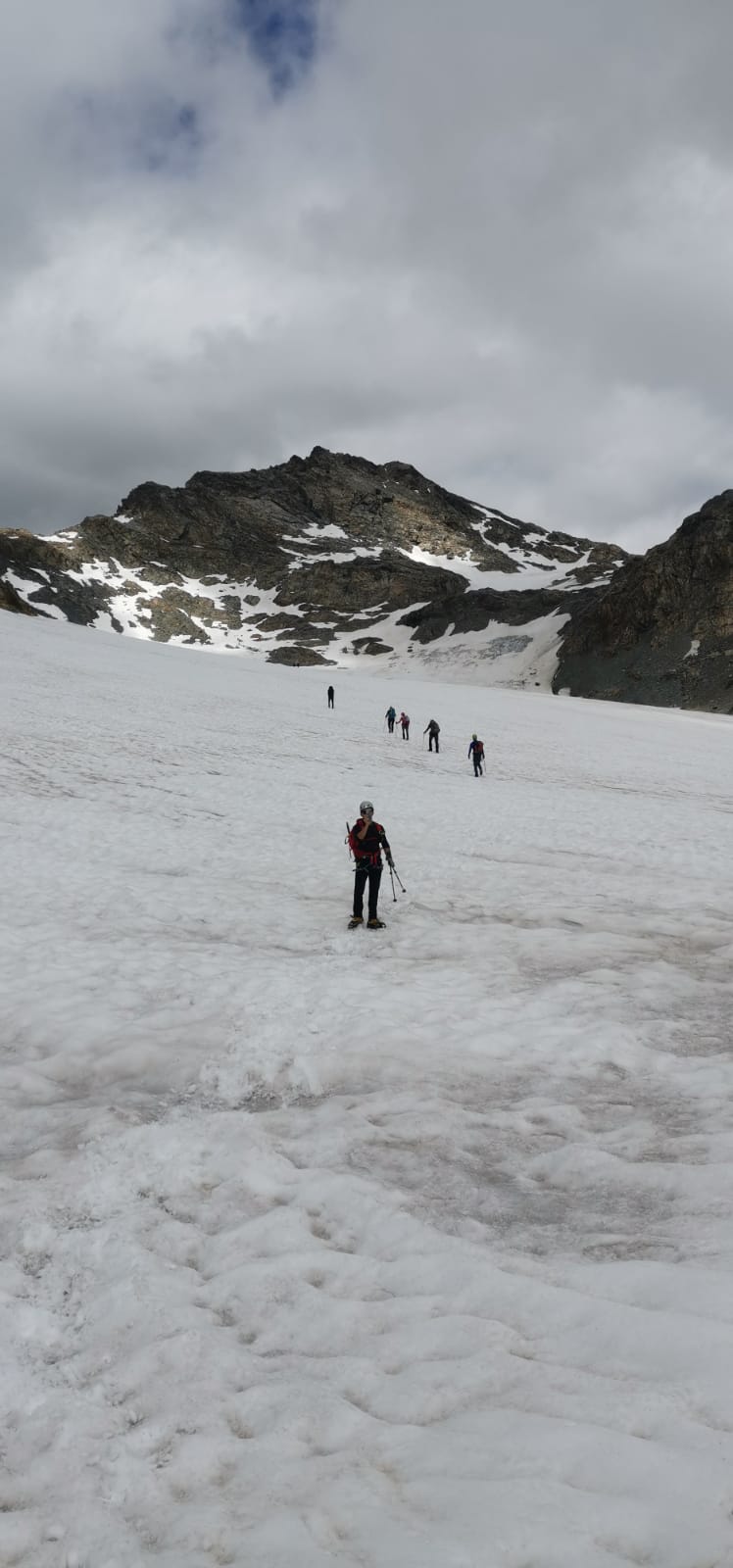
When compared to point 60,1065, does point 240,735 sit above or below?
above

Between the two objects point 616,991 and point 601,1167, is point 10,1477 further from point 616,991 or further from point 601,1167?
point 616,991

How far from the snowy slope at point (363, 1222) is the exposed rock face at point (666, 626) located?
91568 mm

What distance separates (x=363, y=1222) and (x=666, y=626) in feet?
365

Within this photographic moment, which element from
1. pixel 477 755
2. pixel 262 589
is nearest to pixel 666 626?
pixel 477 755

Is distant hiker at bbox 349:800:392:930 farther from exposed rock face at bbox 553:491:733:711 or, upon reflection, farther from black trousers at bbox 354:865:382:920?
exposed rock face at bbox 553:491:733:711

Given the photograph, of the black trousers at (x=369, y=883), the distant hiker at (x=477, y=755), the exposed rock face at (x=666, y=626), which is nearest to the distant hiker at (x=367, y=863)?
the black trousers at (x=369, y=883)

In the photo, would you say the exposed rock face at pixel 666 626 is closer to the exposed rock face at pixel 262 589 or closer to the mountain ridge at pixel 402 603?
the mountain ridge at pixel 402 603

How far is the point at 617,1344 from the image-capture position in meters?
3.38

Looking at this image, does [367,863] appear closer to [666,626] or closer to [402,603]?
[666,626]

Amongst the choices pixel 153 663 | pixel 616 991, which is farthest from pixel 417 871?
pixel 153 663

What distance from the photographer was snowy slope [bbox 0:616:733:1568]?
2740 millimetres

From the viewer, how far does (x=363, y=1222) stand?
4469 mm

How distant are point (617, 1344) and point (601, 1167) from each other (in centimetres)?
163

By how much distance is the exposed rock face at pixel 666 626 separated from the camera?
96.3 meters
